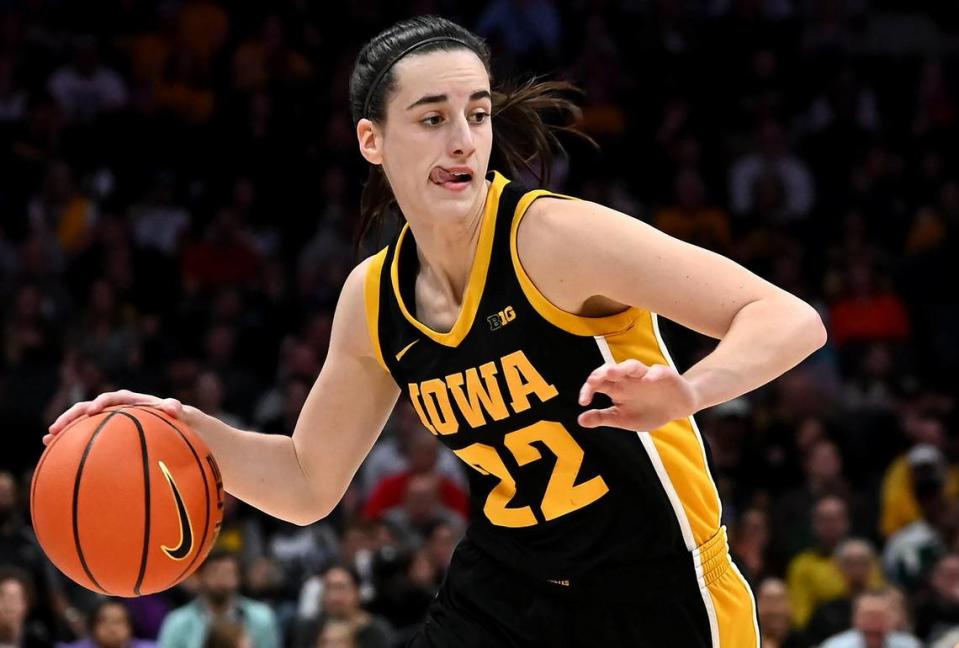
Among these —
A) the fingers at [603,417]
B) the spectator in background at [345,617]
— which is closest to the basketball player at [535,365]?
the fingers at [603,417]

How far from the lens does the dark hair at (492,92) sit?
3.68 meters

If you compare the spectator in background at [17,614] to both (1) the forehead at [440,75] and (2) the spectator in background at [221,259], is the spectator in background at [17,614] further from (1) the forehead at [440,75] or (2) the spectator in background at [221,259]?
(1) the forehead at [440,75]

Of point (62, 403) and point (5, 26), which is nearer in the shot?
point (62, 403)

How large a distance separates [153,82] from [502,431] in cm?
973

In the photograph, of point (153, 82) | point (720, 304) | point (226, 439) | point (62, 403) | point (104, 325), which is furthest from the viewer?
point (153, 82)

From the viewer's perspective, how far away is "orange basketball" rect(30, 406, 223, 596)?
12.3 ft

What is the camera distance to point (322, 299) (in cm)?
1138

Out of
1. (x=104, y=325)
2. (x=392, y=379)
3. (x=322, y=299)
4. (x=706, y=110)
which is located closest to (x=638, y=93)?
(x=706, y=110)

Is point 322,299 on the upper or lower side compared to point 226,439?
upper

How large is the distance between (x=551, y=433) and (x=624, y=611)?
443mm

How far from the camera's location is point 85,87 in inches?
486

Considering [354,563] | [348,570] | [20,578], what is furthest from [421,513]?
[20,578]

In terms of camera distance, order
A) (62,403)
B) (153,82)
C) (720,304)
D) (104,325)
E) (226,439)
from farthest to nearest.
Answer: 1. (153,82)
2. (104,325)
3. (62,403)
4. (226,439)
5. (720,304)

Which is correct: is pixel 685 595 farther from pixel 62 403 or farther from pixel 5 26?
pixel 5 26
